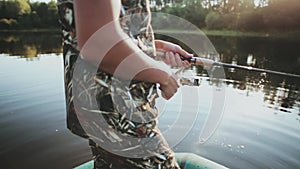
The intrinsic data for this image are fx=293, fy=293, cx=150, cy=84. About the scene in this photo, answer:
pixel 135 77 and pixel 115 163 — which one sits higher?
pixel 135 77

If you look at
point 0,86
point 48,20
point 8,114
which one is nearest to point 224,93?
point 8,114

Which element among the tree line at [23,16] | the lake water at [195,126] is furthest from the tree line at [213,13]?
the lake water at [195,126]

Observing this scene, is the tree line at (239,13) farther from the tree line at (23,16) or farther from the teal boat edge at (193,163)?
the teal boat edge at (193,163)

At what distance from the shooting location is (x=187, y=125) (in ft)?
16.2

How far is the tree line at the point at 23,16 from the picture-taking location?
3655 centimetres

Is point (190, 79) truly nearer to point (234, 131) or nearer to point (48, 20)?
point (234, 131)

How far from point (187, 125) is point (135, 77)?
4.07 meters

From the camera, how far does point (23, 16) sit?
38094 millimetres

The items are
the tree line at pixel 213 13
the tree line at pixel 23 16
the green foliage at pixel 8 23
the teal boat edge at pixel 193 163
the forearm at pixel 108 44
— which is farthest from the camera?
the tree line at pixel 23 16

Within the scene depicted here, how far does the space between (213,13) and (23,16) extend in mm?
24237

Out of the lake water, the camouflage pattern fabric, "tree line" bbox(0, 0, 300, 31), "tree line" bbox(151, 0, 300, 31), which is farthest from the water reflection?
the camouflage pattern fabric

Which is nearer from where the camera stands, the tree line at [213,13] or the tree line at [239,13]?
the tree line at [239,13]

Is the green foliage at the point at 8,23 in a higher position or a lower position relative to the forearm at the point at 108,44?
lower

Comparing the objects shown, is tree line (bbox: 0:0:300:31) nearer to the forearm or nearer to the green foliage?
the green foliage
